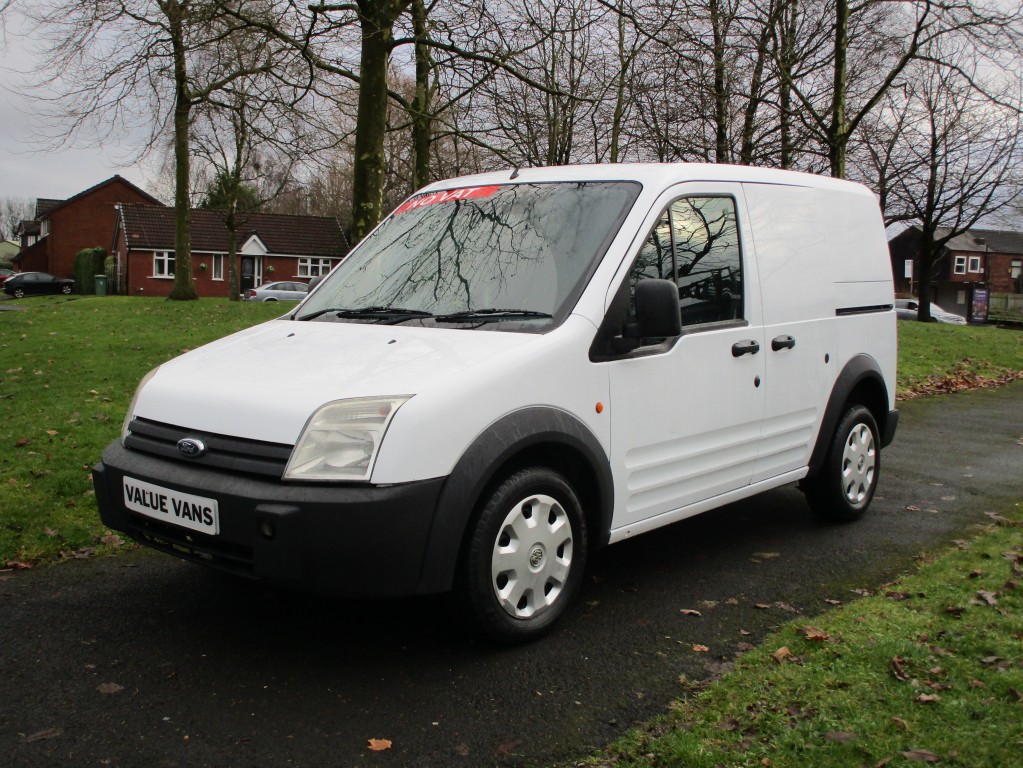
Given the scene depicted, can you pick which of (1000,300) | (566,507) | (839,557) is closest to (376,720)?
(566,507)

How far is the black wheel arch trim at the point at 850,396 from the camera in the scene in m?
5.73

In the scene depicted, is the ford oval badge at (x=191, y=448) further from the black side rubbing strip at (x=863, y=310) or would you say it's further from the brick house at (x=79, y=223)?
the brick house at (x=79, y=223)

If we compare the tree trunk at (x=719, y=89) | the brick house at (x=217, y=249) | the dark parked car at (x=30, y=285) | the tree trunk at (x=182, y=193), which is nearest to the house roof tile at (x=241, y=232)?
the brick house at (x=217, y=249)

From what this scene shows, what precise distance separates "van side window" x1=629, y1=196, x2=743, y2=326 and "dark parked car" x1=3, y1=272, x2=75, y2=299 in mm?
56356

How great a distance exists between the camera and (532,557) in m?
3.93

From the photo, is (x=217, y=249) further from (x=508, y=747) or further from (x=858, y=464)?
(x=508, y=747)

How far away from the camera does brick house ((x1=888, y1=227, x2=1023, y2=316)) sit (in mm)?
77856

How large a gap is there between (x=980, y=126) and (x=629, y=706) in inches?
1397

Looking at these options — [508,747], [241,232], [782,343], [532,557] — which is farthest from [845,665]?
[241,232]

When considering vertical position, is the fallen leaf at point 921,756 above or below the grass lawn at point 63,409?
below

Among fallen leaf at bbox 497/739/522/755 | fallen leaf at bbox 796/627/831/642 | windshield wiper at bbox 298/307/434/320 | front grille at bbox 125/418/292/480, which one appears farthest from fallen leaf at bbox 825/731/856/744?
windshield wiper at bbox 298/307/434/320

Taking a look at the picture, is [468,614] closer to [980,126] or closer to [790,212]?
[790,212]

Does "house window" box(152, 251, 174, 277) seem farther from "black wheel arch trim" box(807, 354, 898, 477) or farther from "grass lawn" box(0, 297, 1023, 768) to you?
"black wheel arch trim" box(807, 354, 898, 477)

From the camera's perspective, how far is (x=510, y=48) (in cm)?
1361
